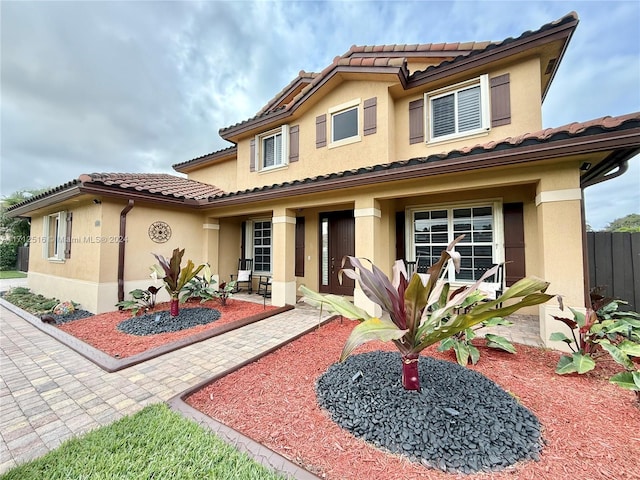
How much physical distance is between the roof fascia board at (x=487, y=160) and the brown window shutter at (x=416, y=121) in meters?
2.51

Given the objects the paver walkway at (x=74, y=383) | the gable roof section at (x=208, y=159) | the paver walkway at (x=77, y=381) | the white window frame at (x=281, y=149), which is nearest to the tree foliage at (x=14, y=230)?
the gable roof section at (x=208, y=159)

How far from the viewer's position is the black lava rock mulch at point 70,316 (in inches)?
241

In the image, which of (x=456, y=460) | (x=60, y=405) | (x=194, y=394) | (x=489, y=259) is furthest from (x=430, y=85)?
(x=60, y=405)

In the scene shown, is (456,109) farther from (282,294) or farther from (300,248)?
(282,294)

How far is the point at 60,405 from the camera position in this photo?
2.91m

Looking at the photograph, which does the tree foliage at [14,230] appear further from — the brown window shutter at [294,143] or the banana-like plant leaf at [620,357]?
the banana-like plant leaf at [620,357]

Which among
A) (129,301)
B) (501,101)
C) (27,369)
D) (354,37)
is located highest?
(354,37)

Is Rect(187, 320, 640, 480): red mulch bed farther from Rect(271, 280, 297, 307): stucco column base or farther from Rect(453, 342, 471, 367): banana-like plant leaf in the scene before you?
Rect(271, 280, 297, 307): stucco column base

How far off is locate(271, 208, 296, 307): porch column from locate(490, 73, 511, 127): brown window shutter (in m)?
5.80

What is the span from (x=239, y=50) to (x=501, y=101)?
10.8m

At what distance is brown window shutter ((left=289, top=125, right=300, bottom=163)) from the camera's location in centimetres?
867

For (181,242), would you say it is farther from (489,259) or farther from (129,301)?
(489,259)

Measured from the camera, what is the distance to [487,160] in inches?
176

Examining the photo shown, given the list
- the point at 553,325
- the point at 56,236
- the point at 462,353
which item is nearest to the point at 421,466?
the point at 462,353
